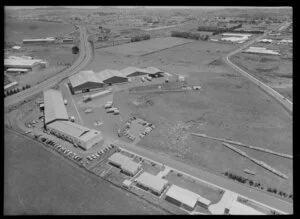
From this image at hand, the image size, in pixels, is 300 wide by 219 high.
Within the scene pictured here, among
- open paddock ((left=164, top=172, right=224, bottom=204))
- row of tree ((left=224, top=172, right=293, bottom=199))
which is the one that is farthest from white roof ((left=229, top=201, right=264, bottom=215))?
row of tree ((left=224, top=172, right=293, bottom=199))

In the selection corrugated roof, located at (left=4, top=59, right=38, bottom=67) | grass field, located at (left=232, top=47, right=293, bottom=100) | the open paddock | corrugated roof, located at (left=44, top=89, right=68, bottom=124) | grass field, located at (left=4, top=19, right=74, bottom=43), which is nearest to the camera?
the open paddock

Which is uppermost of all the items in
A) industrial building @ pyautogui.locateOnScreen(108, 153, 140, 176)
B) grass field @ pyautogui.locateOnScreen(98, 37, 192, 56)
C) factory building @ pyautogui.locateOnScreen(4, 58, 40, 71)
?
grass field @ pyautogui.locateOnScreen(98, 37, 192, 56)

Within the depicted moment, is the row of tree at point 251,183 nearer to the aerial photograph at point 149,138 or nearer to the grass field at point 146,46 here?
the aerial photograph at point 149,138

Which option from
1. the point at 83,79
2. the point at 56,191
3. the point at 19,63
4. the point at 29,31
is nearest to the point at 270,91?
the point at 83,79

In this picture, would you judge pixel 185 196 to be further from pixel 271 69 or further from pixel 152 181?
pixel 271 69

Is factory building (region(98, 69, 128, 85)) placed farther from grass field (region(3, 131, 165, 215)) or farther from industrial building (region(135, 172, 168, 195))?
industrial building (region(135, 172, 168, 195))

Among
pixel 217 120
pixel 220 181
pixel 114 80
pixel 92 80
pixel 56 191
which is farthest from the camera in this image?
pixel 114 80

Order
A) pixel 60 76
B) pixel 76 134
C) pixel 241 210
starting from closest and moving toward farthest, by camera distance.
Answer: pixel 241 210
pixel 76 134
pixel 60 76

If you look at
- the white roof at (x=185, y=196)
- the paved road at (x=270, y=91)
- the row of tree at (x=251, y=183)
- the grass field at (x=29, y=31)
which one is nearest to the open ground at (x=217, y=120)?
the row of tree at (x=251, y=183)
